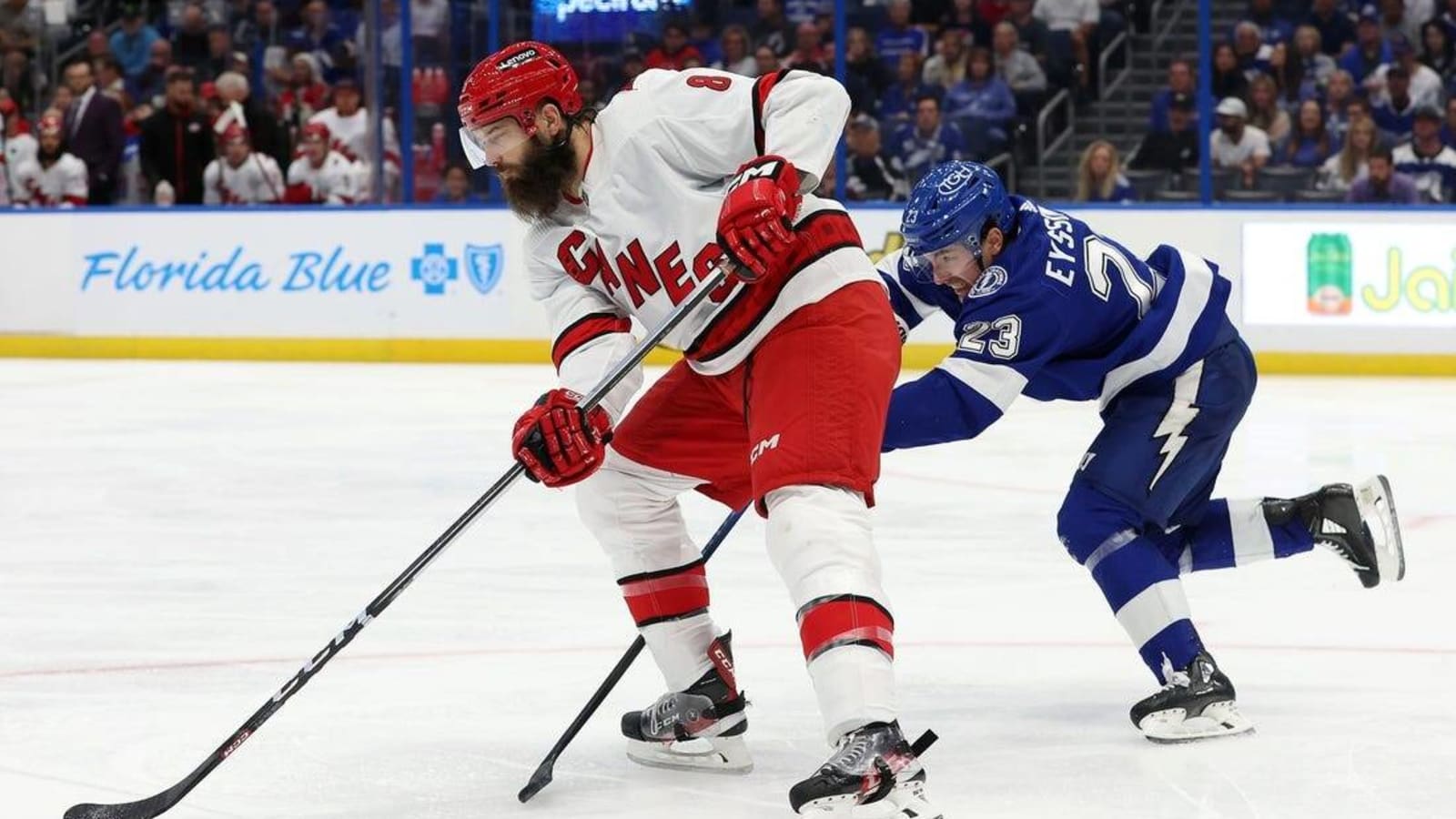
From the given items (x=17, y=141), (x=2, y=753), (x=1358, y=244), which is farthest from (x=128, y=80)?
(x=2, y=753)

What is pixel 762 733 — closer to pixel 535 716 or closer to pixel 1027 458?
pixel 535 716

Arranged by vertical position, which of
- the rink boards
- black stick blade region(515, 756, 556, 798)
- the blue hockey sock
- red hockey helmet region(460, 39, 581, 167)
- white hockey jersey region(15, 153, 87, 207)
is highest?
red hockey helmet region(460, 39, 581, 167)

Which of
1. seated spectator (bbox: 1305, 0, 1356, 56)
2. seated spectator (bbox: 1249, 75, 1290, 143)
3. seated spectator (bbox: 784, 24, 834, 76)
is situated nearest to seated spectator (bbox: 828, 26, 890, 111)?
seated spectator (bbox: 784, 24, 834, 76)

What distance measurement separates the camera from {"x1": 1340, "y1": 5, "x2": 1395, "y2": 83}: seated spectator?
30.0 ft

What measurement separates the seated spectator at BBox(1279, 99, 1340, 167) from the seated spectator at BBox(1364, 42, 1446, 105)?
258mm

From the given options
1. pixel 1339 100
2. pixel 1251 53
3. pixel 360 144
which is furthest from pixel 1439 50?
pixel 360 144

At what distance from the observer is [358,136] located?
9891 mm

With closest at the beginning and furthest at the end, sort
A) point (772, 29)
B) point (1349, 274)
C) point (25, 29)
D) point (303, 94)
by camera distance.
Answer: point (1349, 274), point (772, 29), point (303, 94), point (25, 29)

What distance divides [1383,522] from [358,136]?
7.14 metres

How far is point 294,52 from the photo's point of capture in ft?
33.8

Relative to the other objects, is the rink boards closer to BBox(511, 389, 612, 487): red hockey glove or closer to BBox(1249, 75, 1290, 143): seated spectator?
BBox(1249, 75, 1290, 143): seated spectator

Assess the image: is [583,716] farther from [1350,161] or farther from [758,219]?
[1350,161]

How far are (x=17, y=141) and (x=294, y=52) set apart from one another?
1446mm

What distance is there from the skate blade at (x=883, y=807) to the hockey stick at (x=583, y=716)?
1.49ft
